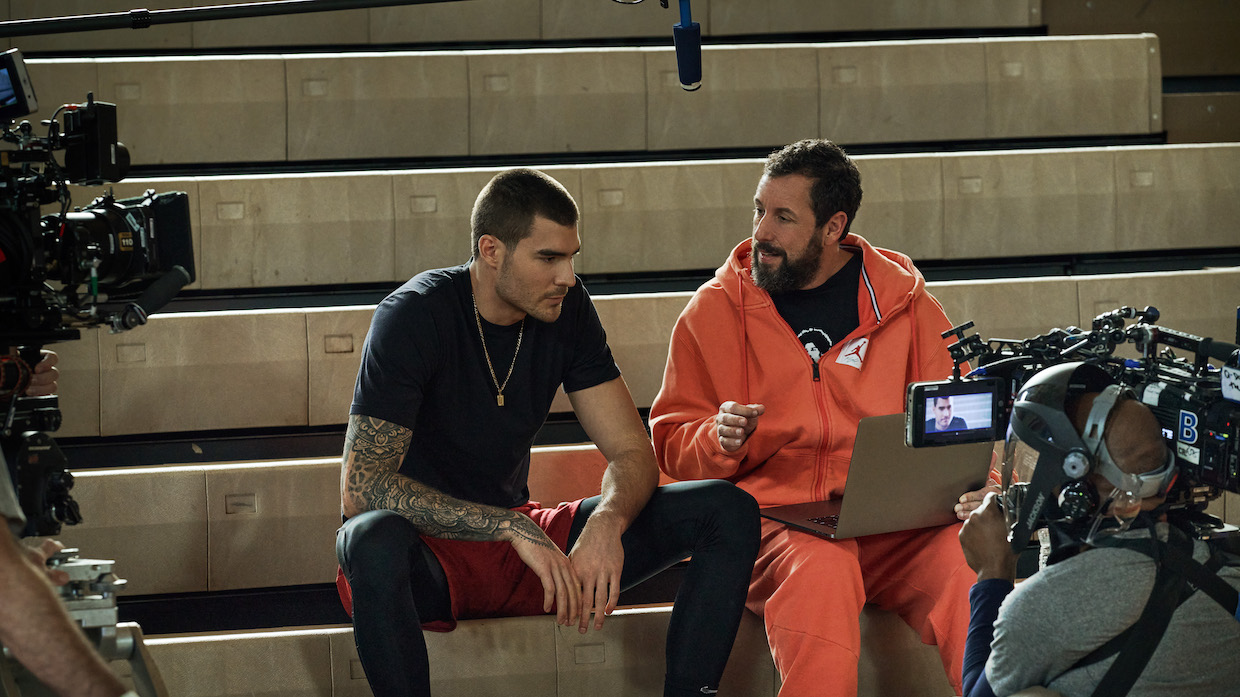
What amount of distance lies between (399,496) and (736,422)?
1.84 ft

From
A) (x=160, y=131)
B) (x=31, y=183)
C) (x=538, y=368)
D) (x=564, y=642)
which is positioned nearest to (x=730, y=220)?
(x=538, y=368)

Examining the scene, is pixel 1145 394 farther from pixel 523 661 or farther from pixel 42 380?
pixel 42 380

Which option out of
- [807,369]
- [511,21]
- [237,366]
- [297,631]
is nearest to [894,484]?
[807,369]

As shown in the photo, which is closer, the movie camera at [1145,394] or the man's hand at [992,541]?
the movie camera at [1145,394]

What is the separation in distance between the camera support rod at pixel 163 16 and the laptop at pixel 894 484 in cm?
100

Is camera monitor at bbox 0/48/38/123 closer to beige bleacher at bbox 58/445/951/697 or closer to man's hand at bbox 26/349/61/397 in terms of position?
man's hand at bbox 26/349/61/397

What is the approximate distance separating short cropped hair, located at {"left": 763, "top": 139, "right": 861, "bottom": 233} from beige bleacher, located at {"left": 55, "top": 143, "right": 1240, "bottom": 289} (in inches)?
24.8

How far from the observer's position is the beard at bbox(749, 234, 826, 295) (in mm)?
2273

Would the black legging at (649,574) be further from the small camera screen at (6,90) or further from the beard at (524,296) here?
the small camera screen at (6,90)

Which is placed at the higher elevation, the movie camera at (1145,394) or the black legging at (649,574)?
the movie camera at (1145,394)

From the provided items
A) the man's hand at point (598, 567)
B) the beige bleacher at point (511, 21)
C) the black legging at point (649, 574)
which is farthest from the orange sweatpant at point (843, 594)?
the beige bleacher at point (511, 21)

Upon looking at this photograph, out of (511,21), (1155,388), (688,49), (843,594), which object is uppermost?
(511,21)

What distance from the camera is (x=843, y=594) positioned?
1.94 metres

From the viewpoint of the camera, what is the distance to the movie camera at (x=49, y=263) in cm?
156
